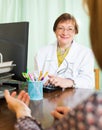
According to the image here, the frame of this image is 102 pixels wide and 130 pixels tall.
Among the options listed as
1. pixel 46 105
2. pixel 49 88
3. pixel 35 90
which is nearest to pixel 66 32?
pixel 49 88

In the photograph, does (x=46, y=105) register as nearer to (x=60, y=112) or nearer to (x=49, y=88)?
(x=60, y=112)

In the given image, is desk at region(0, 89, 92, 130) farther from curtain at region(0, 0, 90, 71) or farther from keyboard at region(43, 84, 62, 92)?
curtain at region(0, 0, 90, 71)

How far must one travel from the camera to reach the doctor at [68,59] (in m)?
1.77

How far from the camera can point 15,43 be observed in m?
1.43

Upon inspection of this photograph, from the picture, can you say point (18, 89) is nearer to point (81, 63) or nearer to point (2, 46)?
point (2, 46)

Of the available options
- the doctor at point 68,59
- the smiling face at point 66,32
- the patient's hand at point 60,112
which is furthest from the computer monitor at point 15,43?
the smiling face at point 66,32

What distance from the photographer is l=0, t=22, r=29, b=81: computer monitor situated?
1400mm

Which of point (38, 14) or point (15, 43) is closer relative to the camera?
point (15, 43)

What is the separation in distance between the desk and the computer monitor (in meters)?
0.23

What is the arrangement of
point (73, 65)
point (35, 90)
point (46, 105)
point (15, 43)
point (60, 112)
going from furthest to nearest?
point (73, 65), point (15, 43), point (35, 90), point (46, 105), point (60, 112)

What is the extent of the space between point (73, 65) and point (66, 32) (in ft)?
1.02

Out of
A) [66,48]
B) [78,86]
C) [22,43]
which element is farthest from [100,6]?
[66,48]

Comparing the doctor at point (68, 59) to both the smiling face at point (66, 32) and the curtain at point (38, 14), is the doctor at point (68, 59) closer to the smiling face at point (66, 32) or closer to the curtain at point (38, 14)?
the smiling face at point (66, 32)

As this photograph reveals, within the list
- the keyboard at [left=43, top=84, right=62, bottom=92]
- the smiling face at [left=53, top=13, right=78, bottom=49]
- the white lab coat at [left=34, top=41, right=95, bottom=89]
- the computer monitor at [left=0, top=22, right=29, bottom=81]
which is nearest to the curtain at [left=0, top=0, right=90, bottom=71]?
the smiling face at [left=53, top=13, right=78, bottom=49]
